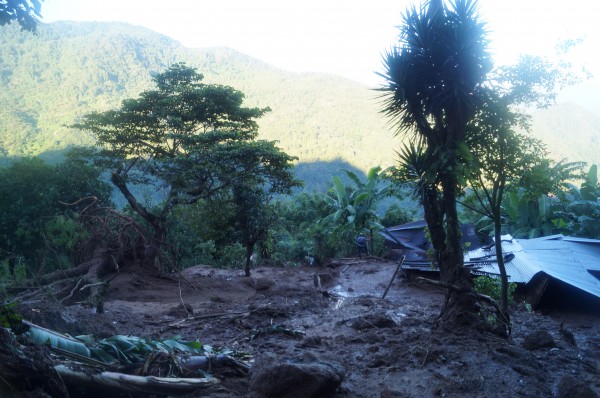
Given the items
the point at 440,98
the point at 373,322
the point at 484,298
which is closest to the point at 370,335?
the point at 373,322

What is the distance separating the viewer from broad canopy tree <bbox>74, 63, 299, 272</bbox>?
14.9 meters

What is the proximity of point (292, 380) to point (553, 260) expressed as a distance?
30.1 ft

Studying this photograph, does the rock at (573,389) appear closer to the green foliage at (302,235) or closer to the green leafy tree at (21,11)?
the green leafy tree at (21,11)

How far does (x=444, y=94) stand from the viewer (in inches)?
264

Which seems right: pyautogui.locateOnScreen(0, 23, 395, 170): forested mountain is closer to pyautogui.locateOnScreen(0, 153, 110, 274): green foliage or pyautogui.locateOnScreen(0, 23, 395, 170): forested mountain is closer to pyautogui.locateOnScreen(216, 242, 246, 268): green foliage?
pyautogui.locateOnScreen(0, 153, 110, 274): green foliage

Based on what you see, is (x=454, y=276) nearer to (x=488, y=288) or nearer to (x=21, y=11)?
(x=488, y=288)

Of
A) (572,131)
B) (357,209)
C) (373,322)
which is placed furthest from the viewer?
(572,131)

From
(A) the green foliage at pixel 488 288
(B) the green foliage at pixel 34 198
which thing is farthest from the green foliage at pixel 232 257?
(A) the green foliage at pixel 488 288

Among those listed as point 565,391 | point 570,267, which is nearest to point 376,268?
point 570,267

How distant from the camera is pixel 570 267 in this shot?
11.0 meters

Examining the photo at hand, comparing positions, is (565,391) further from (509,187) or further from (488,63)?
(488,63)

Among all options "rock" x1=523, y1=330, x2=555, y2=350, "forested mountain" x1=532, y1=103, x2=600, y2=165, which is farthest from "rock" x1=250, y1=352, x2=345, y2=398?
"forested mountain" x1=532, y1=103, x2=600, y2=165

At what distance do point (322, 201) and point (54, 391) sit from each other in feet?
78.8

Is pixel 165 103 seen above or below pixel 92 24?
below
